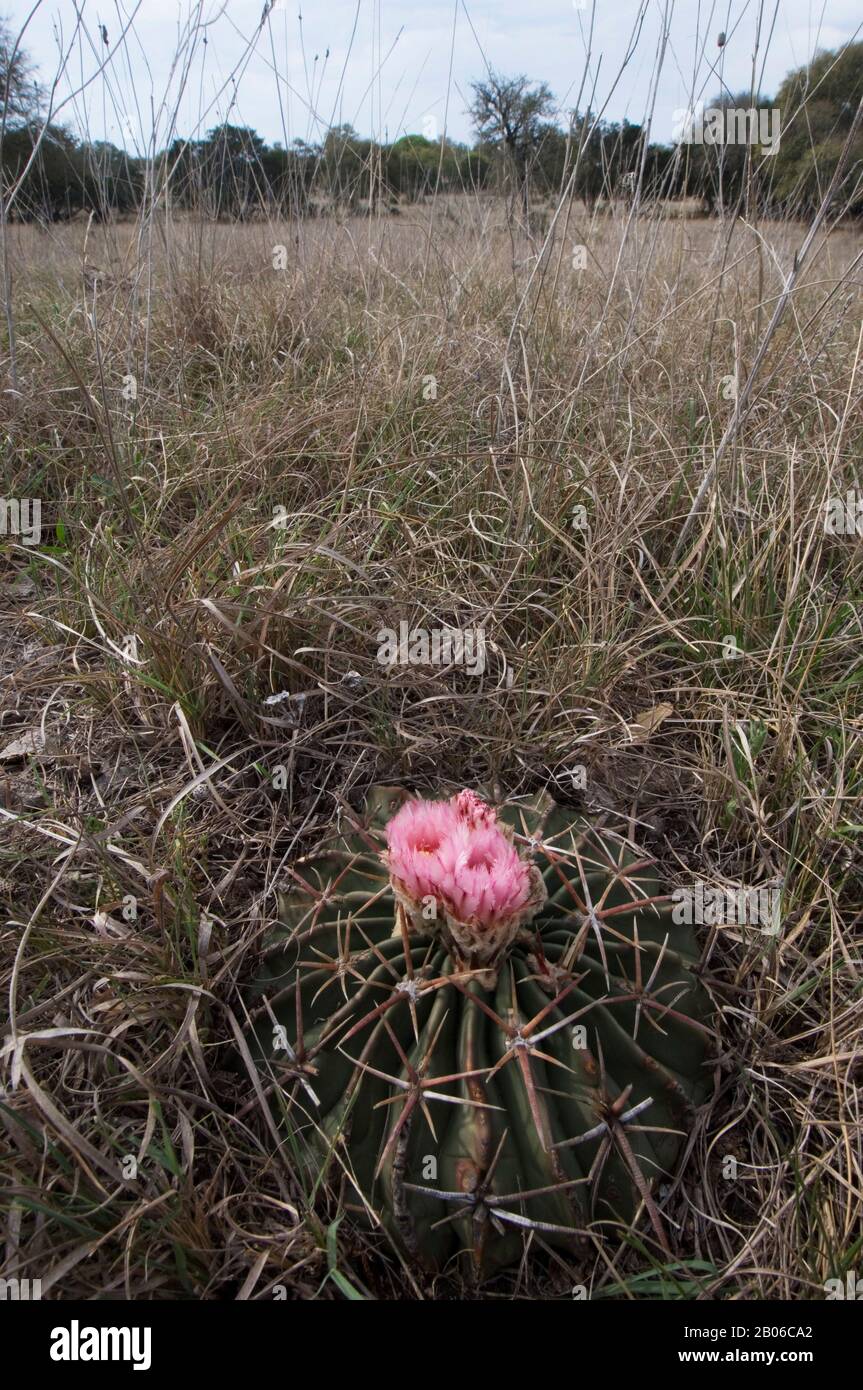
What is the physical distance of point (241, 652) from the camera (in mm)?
1779

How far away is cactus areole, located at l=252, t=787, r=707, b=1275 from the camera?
108 cm

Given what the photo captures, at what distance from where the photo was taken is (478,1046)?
3.64 ft

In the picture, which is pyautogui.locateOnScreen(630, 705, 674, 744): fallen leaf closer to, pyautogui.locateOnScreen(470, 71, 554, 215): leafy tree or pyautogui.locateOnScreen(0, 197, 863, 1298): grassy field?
pyautogui.locateOnScreen(0, 197, 863, 1298): grassy field

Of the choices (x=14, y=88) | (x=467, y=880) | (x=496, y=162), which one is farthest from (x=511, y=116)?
(x=467, y=880)

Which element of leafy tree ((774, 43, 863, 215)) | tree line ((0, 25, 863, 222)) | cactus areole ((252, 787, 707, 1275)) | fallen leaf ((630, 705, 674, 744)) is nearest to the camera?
cactus areole ((252, 787, 707, 1275))

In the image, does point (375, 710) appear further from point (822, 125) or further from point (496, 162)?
point (822, 125)

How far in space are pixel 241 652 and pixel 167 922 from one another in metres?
0.58

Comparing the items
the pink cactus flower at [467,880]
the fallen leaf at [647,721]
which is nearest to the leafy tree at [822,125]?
the fallen leaf at [647,721]

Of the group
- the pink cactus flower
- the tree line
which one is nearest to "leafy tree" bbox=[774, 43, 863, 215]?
the tree line

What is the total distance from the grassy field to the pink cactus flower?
39 cm

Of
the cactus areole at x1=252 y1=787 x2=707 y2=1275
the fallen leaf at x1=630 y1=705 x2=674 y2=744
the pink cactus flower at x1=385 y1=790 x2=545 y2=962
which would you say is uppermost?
the fallen leaf at x1=630 y1=705 x2=674 y2=744

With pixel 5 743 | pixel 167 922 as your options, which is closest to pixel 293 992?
pixel 167 922

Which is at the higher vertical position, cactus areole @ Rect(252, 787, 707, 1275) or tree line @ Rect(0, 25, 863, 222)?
tree line @ Rect(0, 25, 863, 222)

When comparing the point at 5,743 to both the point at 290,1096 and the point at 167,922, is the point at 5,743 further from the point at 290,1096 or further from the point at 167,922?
the point at 290,1096
